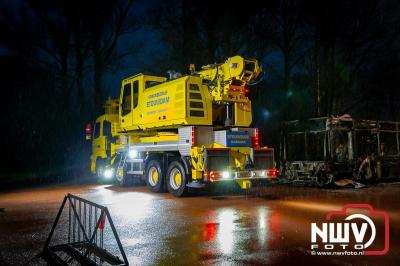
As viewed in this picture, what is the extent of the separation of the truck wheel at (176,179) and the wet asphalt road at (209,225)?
34 cm

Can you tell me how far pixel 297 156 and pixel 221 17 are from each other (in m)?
10.6

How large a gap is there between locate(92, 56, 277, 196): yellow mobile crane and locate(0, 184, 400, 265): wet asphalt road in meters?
0.75

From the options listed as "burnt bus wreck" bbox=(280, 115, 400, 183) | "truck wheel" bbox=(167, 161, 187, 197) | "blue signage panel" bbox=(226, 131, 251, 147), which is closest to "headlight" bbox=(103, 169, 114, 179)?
"truck wheel" bbox=(167, 161, 187, 197)

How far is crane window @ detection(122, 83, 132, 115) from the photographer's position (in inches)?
634

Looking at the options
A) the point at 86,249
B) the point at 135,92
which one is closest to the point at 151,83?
the point at 135,92

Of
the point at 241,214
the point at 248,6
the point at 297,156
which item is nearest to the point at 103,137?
the point at 297,156

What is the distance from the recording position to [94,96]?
2994 centimetres

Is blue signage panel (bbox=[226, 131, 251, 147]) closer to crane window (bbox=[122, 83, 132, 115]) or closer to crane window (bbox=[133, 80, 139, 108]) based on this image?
crane window (bbox=[133, 80, 139, 108])

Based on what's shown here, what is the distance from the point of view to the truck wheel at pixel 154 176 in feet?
46.9

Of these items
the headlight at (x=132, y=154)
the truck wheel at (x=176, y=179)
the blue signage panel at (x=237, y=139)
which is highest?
the blue signage panel at (x=237, y=139)

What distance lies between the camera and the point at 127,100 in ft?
53.9

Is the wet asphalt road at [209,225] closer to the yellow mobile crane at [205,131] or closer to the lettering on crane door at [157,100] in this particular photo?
the yellow mobile crane at [205,131]

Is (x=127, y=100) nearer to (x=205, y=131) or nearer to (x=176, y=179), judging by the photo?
(x=176, y=179)

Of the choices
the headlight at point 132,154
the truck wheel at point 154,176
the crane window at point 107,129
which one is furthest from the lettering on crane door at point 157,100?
the crane window at point 107,129
